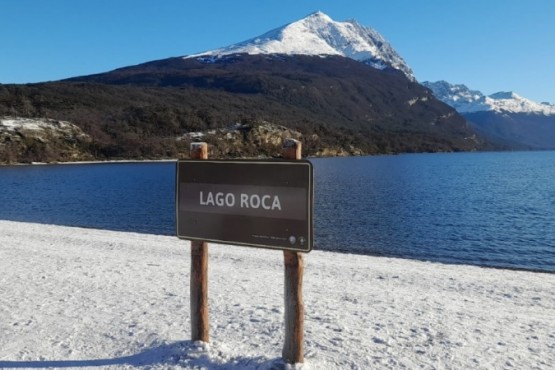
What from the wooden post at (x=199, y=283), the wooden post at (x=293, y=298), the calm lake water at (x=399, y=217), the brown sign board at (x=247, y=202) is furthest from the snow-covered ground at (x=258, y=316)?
the calm lake water at (x=399, y=217)

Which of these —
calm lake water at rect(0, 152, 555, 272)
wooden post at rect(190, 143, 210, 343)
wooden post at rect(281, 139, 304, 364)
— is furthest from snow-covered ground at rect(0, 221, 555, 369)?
calm lake water at rect(0, 152, 555, 272)

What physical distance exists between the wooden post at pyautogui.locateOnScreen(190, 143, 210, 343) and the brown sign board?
0.34m

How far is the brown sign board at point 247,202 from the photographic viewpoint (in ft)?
23.0

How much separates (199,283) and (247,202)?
206 centimetres

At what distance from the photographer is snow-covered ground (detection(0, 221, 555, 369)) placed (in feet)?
28.1

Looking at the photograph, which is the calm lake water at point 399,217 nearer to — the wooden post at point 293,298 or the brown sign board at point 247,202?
the wooden post at point 293,298

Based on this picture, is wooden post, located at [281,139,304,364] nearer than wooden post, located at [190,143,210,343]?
Yes

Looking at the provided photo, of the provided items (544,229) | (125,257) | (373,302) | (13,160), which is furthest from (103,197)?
(13,160)

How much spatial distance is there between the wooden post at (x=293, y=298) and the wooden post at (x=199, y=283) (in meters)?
1.72

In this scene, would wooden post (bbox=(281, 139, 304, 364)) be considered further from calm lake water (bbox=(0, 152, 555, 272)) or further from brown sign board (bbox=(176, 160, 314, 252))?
calm lake water (bbox=(0, 152, 555, 272))

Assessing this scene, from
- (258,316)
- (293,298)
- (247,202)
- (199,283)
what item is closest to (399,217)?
(258,316)

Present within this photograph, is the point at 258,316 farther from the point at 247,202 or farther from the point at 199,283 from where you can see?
the point at 247,202

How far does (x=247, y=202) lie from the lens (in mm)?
7492

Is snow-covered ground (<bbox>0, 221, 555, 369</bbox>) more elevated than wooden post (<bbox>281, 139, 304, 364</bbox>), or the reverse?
wooden post (<bbox>281, 139, 304, 364</bbox>)
